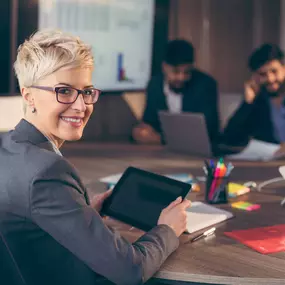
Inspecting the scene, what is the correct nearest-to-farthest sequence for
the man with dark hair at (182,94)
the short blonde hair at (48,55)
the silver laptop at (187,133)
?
the short blonde hair at (48,55) < the silver laptop at (187,133) < the man with dark hair at (182,94)

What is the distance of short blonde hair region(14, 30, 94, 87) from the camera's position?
1416mm

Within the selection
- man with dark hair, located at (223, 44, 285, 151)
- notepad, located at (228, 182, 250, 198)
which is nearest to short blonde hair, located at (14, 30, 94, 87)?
notepad, located at (228, 182, 250, 198)

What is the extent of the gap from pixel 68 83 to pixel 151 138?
84.3 inches

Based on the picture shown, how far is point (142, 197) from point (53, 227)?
515 millimetres

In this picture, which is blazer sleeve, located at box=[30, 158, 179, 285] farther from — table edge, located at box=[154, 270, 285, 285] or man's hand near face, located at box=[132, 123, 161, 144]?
man's hand near face, located at box=[132, 123, 161, 144]

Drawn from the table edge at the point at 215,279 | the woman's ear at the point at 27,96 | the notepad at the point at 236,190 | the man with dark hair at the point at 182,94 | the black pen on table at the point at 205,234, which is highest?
the woman's ear at the point at 27,96

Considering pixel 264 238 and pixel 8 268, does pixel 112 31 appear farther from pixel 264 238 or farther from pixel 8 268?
pixel 8 268

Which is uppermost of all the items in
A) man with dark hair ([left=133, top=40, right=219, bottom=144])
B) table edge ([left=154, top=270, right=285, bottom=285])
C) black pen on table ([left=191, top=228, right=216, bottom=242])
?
man with dark hair ([left=133, top=40, right=219, bottom=144])

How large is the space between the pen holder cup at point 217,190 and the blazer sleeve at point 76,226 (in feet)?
2.47

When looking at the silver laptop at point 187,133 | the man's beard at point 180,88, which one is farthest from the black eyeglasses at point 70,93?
the man's beard at point 180,88

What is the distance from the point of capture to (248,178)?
2.50 metres

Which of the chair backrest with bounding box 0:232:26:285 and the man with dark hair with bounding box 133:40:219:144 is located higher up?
the man with dark hair with bounding box 133:40:219:144

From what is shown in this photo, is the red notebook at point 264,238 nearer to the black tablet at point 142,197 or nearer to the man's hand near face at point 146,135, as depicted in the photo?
the black tablet at point 142,197

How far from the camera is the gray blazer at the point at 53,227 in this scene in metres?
1.31
